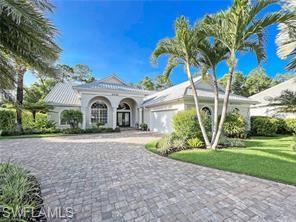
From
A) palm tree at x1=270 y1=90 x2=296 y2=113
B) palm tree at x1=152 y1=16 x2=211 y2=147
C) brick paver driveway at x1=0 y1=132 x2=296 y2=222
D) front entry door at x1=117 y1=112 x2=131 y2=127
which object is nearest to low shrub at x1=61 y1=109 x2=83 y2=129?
front entry door at x1=117 y1=112 x2=131 y2=127

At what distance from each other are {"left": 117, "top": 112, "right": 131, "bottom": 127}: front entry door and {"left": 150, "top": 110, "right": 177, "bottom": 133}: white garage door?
5502 mm

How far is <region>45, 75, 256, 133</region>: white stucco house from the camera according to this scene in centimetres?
1719

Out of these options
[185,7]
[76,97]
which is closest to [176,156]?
[185,7]

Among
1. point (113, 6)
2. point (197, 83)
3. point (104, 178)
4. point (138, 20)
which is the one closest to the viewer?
point (104, 178)

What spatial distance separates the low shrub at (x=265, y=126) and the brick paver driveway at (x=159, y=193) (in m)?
14.2

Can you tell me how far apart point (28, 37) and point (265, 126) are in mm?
19679

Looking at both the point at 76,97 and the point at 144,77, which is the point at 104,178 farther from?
the point at 144,77

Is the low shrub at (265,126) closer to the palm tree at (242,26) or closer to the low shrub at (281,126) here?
the low shrub at (281,126)

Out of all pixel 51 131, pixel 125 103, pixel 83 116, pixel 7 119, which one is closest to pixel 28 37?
pixel 83 116

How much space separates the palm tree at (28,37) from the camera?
12.3ft

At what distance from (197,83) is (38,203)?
17.5m

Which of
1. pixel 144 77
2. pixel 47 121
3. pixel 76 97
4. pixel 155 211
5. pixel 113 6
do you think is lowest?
pixel 155 211

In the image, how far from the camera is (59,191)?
455cm

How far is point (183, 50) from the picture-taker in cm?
955
